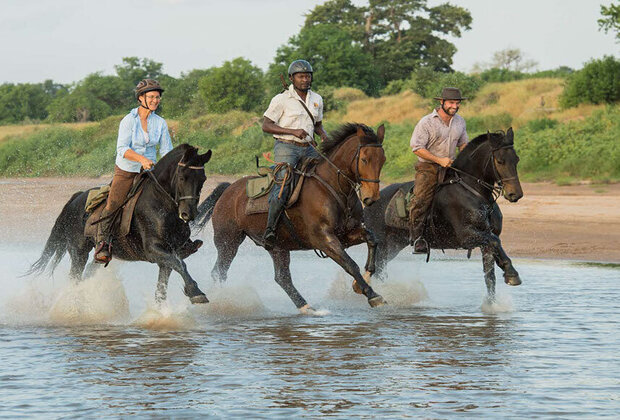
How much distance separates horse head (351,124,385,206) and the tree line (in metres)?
42.5

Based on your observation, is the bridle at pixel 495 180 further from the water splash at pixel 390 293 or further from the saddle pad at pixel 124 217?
the saddle pad at pixel 124 217

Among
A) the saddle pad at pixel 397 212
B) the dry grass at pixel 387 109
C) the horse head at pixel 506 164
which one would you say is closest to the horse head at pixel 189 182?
the saddle pad at pixel 397 212

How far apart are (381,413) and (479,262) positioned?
39.1 ft

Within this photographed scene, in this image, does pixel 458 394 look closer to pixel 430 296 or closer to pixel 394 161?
pixel 430 296

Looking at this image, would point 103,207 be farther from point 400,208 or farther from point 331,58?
point 331,58

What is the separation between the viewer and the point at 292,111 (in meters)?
11.7

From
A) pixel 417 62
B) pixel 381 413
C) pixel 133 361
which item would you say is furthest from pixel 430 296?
pixel 417 62

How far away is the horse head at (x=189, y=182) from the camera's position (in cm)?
1042

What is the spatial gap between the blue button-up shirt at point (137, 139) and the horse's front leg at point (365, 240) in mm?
2249

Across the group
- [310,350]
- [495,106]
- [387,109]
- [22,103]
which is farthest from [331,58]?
[310,350]

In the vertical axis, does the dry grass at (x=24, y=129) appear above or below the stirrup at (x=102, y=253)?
above

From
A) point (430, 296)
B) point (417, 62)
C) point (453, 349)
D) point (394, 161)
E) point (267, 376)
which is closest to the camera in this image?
point (267, 376)

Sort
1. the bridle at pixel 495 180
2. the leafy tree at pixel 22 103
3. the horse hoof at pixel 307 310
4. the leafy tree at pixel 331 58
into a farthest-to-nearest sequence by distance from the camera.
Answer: the leafy tree at pixel 22 103, the leafy tree at pixel 331 58, the horse hoof at pixel 307 310, the bridle at pixel 495 180

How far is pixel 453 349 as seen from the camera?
954 cm
